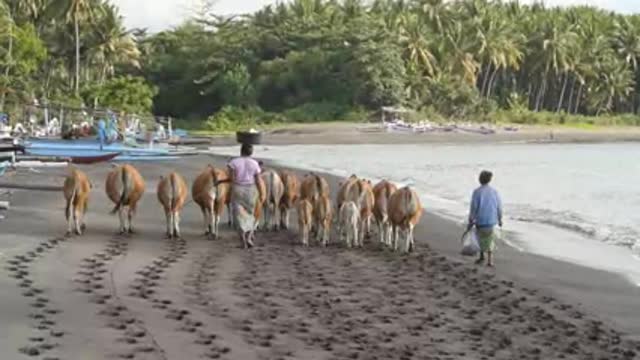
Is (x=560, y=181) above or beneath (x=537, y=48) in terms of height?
beneath

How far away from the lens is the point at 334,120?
2972 inches

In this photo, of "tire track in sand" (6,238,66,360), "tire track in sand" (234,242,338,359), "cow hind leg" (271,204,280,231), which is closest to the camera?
"tire track in sand" (6,238,66,360)

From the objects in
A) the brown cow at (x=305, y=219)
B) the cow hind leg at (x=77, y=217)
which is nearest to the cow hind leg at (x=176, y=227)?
the cow hind leg at (x=77, y=217)

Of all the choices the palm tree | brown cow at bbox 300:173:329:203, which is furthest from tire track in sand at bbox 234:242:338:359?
the palm tree

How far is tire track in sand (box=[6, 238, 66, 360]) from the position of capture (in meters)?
7.83

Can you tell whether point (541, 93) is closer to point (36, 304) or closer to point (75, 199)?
point (75, 199)

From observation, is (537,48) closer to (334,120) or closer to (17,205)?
(334,120)

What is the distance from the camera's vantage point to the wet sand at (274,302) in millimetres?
8375

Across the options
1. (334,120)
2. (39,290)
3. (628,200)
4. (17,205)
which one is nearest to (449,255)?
(39,290)

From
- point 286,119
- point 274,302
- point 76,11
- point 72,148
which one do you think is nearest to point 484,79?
point 286,119

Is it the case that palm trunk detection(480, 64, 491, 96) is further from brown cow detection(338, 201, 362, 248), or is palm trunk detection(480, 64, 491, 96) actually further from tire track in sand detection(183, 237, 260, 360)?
tire track in sand detection(183, 237, 260, 360)

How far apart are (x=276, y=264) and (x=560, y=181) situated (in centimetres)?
2543

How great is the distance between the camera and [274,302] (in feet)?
34.5

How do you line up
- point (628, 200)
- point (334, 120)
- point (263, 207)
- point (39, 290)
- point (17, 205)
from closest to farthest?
point (39, 290)
point (263, 207)
point (17, 205)
point (628, 200)
point (334, 120)
